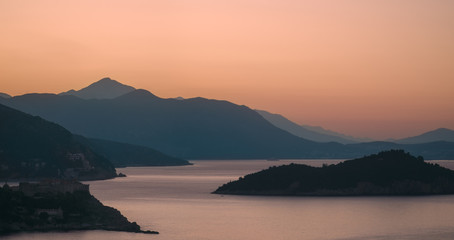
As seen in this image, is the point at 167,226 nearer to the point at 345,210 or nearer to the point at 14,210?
the point at 14,210

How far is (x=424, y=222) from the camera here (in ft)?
516

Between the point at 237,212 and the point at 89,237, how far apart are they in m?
56.5

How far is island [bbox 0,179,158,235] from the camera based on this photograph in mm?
121750

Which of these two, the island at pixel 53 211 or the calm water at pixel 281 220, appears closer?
the island at pixel 53 211

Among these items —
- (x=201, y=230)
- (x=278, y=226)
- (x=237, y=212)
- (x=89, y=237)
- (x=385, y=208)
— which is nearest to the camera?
(x=89, y=237)

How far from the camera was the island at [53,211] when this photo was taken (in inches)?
4793

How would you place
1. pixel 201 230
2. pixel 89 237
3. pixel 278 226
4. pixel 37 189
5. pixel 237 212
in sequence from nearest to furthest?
pixel 89 237
pixel 37 189
pixel 201 230
pixel 278 226
pixel 237 212

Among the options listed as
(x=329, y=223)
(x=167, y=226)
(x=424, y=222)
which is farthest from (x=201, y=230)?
(x=424, y=222)

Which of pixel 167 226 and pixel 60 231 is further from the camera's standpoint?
pixel 167 226

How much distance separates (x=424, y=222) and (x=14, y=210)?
72809 millimetres

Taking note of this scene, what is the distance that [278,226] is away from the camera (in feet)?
488

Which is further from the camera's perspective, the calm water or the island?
the calm water

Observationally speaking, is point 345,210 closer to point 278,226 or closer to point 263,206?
point 263,206

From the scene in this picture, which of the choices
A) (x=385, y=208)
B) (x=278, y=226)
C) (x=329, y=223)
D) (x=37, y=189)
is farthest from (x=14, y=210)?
(x=385, y=208)
